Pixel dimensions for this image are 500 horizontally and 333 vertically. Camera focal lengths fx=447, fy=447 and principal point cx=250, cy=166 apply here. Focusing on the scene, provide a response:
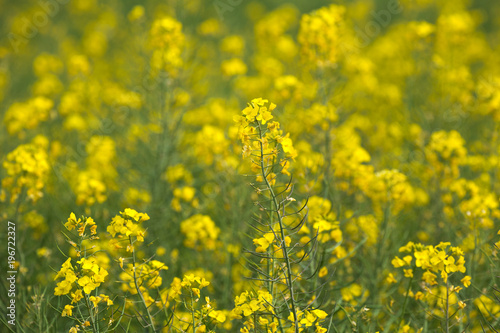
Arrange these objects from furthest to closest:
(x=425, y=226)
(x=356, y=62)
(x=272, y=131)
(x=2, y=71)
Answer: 1. (x=2, y=71)
2. (x=356, y=62)
3. (x=425, y=226)
4. (x=272, y=131)

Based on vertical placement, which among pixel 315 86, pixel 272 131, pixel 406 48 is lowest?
pixel 272 131

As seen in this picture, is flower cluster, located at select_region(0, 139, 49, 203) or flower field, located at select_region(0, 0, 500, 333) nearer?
flower field, located at select_region(0, 0, 500, 333)

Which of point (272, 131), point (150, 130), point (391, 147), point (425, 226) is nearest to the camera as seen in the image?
point (272, 131)

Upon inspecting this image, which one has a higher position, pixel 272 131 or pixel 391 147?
pixel 391 147

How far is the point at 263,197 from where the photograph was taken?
10.7 ft

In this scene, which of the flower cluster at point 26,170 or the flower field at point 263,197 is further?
the flower cluster at point 26,170

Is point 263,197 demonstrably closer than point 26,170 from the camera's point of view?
No

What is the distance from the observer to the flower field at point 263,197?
1981 mm

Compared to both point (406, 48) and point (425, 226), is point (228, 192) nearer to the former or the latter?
point (425, 226)

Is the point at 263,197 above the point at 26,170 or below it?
above

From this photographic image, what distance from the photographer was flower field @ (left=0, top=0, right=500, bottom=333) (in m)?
1.98

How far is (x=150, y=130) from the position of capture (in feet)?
13.5

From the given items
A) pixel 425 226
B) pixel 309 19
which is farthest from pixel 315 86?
pixel 425 226

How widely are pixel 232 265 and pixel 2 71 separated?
530 cm
